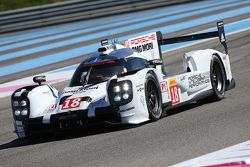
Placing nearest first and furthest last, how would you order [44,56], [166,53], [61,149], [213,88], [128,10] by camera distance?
[61,149], [213,88], [166,53], [44,56], [128,10]

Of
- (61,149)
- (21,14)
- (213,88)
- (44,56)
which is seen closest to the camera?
(61,149)

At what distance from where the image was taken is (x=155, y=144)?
8.01 metres

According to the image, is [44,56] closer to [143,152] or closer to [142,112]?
[142,112]

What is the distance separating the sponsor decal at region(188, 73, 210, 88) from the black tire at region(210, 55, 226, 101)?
0.51ft

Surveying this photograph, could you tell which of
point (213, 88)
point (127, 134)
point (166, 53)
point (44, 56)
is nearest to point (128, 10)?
point (44, 56)

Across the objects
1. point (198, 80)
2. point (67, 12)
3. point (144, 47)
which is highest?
point (144, 47)

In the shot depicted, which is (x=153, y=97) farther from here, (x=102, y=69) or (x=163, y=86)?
(x=102, y=69)

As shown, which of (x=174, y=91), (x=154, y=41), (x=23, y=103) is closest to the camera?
(x=23, y=103)

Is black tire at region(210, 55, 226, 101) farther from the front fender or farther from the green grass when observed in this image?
the green grass

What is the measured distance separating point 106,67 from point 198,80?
1528 millimetres

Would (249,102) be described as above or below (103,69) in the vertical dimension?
below

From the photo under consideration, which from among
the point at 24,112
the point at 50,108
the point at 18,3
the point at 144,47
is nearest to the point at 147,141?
the point at 50,108

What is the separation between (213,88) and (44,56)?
38.9 ft

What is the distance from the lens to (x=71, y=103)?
9.53m
